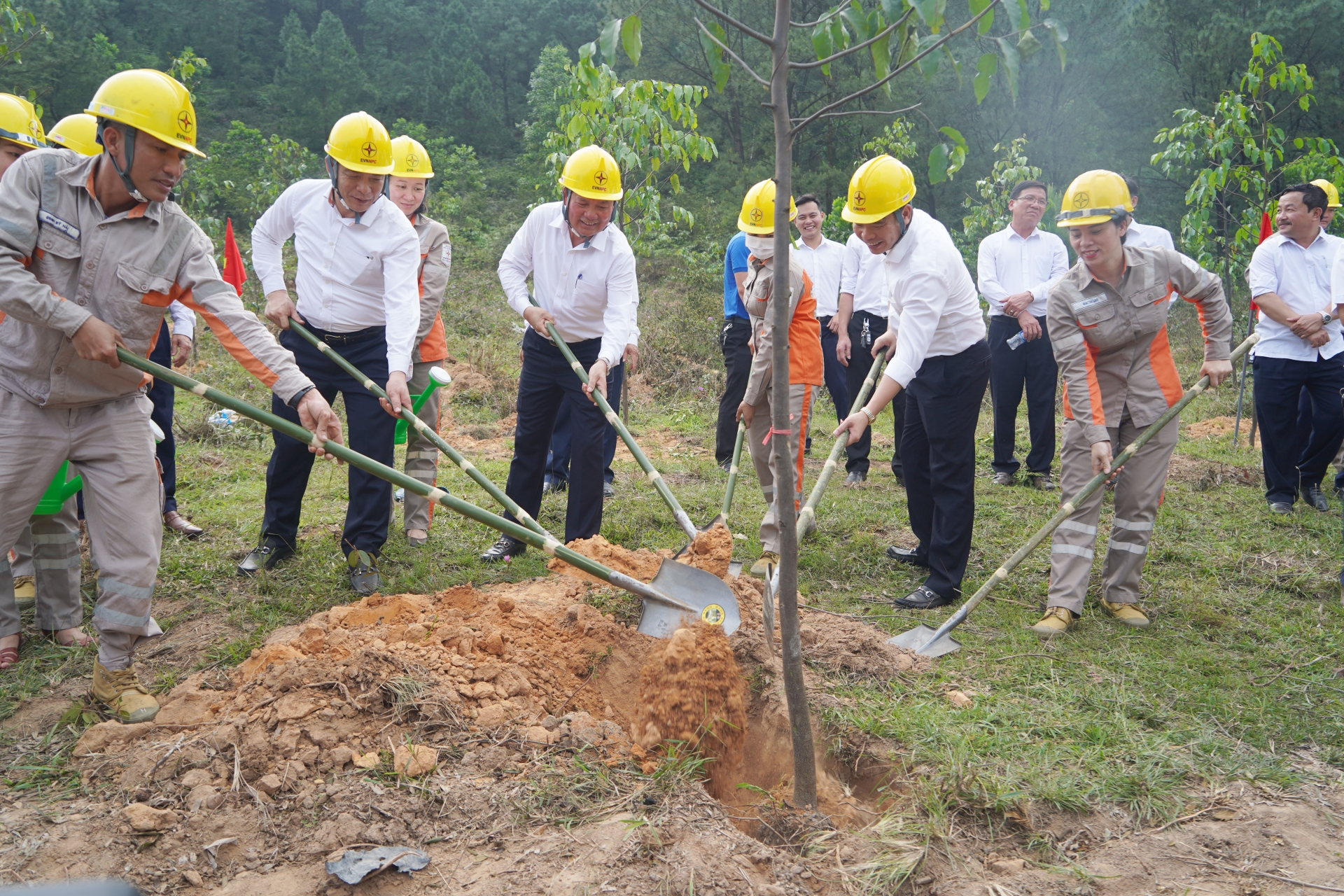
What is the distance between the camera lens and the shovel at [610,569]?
10.9 feet

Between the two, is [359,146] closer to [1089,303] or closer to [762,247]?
[762,247]

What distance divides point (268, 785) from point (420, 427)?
179 cm

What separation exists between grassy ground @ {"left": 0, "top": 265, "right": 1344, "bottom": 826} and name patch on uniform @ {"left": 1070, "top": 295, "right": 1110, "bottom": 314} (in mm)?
1527

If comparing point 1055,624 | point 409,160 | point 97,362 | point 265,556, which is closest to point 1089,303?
point 1055,624

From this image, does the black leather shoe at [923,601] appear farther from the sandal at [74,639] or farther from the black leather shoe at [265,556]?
the sandal at [74,639]

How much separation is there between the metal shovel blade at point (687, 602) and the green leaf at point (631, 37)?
2321mm

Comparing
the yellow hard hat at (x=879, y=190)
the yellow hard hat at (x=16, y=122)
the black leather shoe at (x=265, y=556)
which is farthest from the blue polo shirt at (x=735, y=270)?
the yellow hard hat at (x=16, y=122)

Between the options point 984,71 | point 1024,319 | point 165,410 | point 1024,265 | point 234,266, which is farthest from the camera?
point 1024,265

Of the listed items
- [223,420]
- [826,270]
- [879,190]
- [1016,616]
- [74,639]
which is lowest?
[1016,616]

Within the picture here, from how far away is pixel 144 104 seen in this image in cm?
302

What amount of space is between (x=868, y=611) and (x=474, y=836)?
2595 mm

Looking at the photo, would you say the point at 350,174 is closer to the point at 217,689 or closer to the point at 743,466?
the point at 217,689

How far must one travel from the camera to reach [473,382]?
11109 mm

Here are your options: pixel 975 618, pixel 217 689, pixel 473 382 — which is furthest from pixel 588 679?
pixel 473 382
